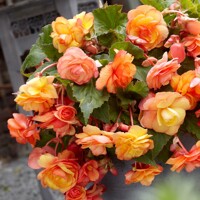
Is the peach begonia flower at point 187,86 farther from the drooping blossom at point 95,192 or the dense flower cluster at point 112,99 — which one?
the drooping blossom at point 95,192

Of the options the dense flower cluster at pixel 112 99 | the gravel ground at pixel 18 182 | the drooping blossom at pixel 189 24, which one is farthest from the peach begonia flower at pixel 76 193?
the gravel ground at pixel 18 182

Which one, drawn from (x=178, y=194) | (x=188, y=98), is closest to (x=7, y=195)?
(x=188, y=98)

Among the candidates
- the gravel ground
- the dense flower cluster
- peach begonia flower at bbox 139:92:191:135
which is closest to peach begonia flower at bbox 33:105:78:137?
the dense flower cluster

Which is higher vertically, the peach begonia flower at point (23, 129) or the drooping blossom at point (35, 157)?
the peach begonia flower at point (23, 129)

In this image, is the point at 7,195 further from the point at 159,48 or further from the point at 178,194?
the point at 178,194

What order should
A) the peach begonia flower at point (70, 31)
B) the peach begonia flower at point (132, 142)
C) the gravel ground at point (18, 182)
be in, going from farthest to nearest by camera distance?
the gravel ground at point (18, 182)
the peach begonia flower at point (70, 31)
the peach begonia flower at point (132, 142)
